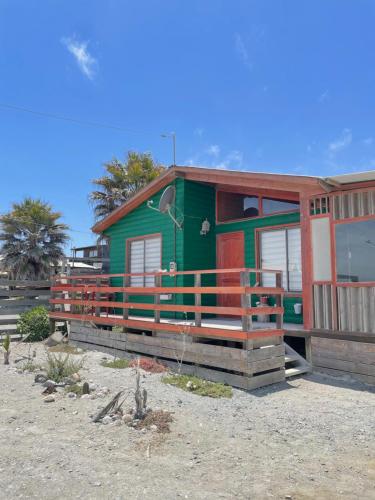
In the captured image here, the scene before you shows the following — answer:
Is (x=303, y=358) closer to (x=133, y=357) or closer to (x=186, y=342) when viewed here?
(x=186, y=342)

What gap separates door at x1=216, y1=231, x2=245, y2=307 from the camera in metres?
9.52

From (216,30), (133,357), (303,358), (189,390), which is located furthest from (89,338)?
(216,30)

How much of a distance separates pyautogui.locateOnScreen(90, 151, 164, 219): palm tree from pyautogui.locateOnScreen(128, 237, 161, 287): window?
8.06 m

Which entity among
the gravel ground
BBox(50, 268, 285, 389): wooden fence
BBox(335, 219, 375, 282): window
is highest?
BBox(335, 219, 375, 282): window

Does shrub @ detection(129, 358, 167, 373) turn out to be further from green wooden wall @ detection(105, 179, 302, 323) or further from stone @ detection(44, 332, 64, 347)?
stone @ detection(44, 332, 64, 347)

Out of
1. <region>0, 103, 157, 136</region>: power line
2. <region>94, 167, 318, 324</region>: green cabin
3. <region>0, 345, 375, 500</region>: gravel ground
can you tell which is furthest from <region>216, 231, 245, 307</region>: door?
<region>0, 103, 157, 136</region>: power line

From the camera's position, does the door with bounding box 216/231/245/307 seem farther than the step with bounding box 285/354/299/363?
Yes

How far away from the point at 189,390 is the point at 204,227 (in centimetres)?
493

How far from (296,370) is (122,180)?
14.9m

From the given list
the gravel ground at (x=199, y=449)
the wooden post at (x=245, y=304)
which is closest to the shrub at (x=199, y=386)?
the gravel ground at (x=199, y=449)

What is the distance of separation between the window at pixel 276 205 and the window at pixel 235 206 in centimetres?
26

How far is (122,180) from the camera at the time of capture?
19406 mm

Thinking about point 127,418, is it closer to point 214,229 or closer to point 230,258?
point 230,258

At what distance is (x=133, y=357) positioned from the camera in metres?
7.98
